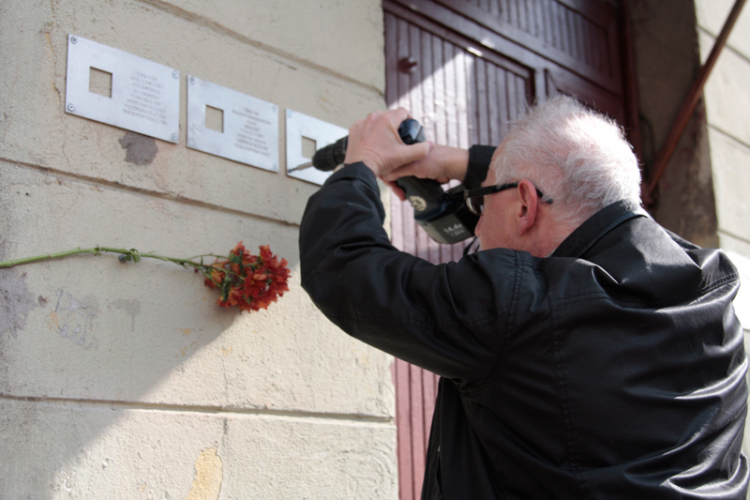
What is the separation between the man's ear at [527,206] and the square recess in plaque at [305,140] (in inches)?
31.0

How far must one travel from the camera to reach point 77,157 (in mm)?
1767

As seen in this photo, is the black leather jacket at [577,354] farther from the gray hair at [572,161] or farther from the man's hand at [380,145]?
the man's hand at [380,145]

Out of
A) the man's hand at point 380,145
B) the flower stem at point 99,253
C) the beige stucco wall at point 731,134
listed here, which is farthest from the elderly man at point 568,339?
the beige stucco wall at point 731,134

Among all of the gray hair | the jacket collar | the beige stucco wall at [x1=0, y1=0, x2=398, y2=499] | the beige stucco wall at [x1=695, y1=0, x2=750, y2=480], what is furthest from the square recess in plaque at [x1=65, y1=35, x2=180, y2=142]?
the beige stucco wall at [x1=695, y1=0, x2=750, y2=480]

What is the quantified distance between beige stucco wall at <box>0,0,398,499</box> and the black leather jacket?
0.57 meters

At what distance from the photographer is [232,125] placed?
6.95 ft

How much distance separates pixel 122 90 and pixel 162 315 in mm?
628

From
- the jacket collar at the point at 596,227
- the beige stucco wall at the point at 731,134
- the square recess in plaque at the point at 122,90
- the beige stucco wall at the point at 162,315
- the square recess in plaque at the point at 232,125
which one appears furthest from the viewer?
the beige stucco wall at the point at 731,134

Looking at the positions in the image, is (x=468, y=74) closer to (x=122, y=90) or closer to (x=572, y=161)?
(x=572, y=161)

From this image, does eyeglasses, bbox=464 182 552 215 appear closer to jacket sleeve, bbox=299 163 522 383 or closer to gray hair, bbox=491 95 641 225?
gray hair, bbox=491 95 641 225

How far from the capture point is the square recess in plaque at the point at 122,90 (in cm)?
180

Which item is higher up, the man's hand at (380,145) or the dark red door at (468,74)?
the dark red door at (468,74)

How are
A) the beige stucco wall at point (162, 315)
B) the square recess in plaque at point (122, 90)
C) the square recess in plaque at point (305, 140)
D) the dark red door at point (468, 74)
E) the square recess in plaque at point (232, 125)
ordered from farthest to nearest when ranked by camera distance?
the dark red door at point (468, 74), the square recess in plaque at point (305, 140), the square recess in plaque at point (232, 125), the square recess in plaque at point (122, 90), the beige stucco wall at point (162, 315)

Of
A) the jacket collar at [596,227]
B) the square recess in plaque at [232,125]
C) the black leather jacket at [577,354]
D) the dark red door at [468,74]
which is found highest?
the dark red door at [468,74]
